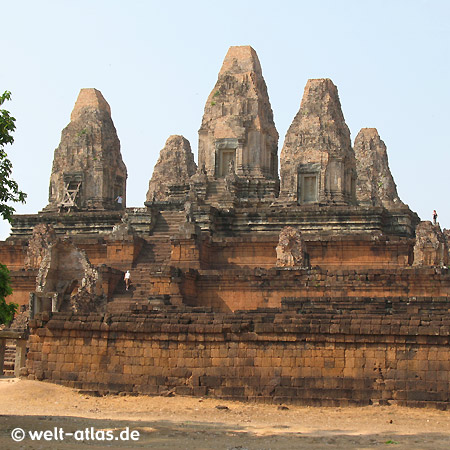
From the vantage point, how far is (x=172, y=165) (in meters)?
56.8

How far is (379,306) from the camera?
20.5 metres

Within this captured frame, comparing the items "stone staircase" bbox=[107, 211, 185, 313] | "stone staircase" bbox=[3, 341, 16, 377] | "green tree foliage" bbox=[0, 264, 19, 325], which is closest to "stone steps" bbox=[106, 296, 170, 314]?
"stone staircase" bbox=[107, 211, 185, 313]

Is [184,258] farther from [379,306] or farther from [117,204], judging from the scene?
[117,204]

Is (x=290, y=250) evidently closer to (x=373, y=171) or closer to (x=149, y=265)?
(x=149, y=265)

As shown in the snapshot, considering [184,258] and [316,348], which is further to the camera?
[184,258]

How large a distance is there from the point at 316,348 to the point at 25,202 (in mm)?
6081

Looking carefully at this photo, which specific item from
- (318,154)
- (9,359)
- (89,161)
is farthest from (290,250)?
(89,161)

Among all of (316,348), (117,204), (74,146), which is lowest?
(316,348)

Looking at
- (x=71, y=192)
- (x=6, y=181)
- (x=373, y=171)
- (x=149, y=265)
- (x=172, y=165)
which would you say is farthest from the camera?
(x=172, y=165)

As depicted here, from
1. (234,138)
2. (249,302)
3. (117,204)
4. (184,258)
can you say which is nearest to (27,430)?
(249,302)

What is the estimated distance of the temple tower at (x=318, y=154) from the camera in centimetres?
3812

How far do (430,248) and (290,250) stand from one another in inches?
168

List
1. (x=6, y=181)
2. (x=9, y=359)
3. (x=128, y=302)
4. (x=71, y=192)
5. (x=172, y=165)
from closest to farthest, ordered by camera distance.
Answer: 1. (x=6, y=181)
2. (x=9, y=359)
3. (x=128, y=302)
4. (x=71, y=192)
5. (x=172, y=165)

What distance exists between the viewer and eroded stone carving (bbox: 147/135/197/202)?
56031mm
